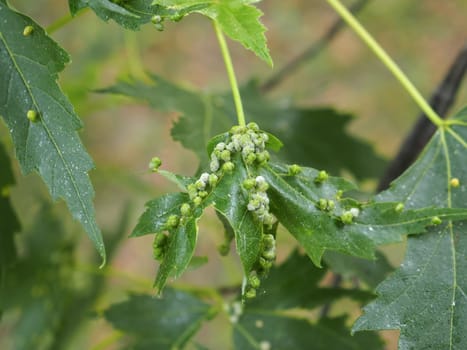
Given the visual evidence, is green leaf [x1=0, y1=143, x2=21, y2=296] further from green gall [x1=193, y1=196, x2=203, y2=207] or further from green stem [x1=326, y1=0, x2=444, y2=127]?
green stem [x1=326, y1=0, x2=444, y2=127]

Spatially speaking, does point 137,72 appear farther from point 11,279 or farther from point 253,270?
point 253,270

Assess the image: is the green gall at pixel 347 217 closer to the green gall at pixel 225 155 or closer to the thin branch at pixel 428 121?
the green gall at pixel 225 155

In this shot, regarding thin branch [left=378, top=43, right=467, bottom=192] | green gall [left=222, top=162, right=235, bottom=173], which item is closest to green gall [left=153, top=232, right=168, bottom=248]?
green gall [left=222, top=162, right=235, bottom=173]

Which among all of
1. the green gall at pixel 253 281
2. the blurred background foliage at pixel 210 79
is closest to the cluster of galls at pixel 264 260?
the green gall at pixel 253 281

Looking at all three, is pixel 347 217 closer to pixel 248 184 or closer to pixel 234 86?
pixel 248 184

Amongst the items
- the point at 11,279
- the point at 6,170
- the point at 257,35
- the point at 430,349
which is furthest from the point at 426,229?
the point at 11,279
